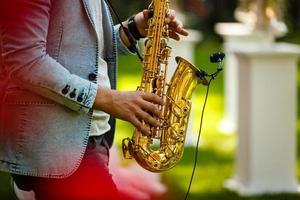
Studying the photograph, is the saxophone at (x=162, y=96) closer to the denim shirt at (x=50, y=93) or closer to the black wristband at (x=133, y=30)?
the black wristband at (x=133, y=30)

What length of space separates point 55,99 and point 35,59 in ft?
0.44

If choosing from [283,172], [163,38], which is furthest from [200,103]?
[163,38]

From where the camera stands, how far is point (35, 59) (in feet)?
8.43

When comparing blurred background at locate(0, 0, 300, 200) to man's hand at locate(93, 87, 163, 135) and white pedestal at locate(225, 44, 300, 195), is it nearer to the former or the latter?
white pedestal at locate(225, 44, 300, 195)

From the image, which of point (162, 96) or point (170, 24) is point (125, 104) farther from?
point (170, 24)

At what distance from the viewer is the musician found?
257cm

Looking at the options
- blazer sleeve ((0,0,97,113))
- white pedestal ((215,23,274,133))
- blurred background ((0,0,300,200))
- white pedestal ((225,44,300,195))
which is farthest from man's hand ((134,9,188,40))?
white pedestal ((215,23,274,133))

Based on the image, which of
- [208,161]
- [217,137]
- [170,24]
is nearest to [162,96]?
[170,24]

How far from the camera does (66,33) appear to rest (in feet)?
8.77

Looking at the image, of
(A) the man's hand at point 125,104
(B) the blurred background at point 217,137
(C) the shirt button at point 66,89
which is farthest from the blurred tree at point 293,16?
(C) the shirt button at point 66,89

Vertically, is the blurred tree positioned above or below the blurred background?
above

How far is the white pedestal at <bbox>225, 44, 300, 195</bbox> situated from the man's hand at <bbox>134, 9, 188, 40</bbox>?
2.71m

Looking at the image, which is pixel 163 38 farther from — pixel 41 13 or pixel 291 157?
pixel 291 157

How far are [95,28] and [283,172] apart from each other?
3.49 metres
